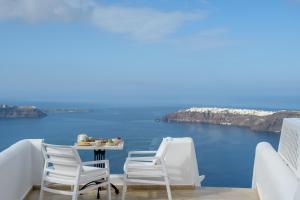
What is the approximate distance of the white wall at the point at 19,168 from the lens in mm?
4277

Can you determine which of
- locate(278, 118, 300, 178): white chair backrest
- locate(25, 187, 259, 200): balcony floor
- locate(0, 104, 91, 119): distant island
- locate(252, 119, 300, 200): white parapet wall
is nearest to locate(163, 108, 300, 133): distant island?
locate(0, 104, 91, 119): distant island

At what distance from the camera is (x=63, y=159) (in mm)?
4562

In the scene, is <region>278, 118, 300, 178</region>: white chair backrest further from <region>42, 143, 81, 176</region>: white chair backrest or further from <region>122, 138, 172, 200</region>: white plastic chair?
<region>42, 143, 81, 176</region>: white chair backrest

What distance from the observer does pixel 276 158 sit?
4062 millimetres

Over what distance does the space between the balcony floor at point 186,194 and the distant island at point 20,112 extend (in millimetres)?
7137

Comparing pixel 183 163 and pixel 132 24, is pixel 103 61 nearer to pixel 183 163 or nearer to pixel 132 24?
pixel 132 24

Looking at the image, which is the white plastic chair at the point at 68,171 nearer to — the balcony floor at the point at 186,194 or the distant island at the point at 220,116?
the balcony floor at the point at 186,194

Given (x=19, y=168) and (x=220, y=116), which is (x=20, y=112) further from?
(x=19, y=168)

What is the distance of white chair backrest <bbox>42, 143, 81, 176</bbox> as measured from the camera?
175 inches

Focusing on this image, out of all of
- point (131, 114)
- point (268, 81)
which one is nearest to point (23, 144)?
point (131, 114)

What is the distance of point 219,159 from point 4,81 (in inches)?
699

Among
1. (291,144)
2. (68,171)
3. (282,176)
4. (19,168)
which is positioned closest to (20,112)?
(19,168)

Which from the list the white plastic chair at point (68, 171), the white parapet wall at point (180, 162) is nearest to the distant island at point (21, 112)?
the white parapet wall at point (180, 162)

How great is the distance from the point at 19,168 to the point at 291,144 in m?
2.89
